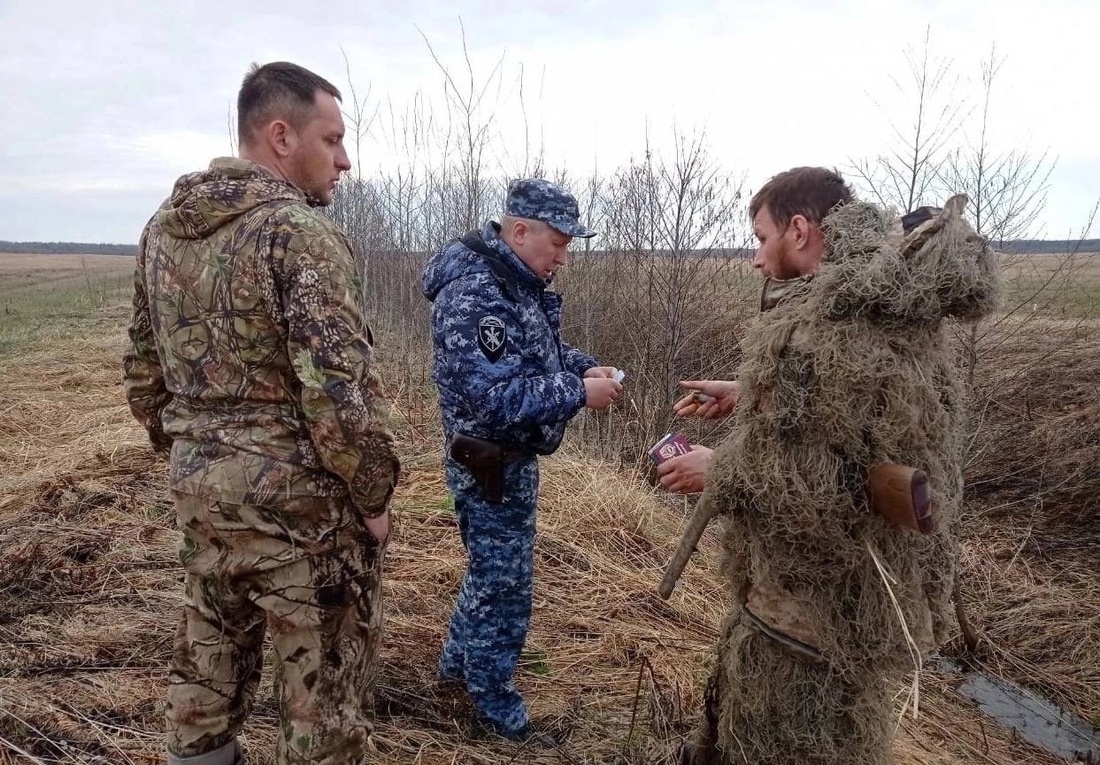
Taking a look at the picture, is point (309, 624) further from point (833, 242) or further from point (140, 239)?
point (833, 242)

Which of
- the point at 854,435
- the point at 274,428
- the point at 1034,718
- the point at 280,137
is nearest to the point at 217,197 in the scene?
the point at 280,137

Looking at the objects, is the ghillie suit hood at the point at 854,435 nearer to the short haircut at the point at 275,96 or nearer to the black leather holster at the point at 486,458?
the black leather holster at the point at 486,458

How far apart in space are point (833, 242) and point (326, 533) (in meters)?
1.36

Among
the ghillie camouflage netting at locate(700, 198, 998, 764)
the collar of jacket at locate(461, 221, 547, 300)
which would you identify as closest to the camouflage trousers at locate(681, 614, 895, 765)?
→ the ghillie camouflage netting at locate(700, 198, 998, 764)

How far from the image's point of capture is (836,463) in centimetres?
155

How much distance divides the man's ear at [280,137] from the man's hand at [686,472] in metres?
1.23

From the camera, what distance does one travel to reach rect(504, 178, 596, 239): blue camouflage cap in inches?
91.4

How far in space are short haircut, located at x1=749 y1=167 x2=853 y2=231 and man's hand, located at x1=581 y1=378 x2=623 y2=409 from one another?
83 cm

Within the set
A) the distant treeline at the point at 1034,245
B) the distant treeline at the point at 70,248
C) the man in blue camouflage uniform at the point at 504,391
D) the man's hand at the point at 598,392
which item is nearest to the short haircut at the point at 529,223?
the man in blue camouflage uniform at the point at 504,391

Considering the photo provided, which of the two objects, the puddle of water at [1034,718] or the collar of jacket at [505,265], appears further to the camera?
the puddle of water at [1034,718]

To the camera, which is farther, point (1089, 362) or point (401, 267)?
point (401, 267)

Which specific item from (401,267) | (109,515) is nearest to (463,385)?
(109,515)

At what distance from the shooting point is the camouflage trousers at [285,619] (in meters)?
1.61

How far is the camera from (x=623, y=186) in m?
8.11
